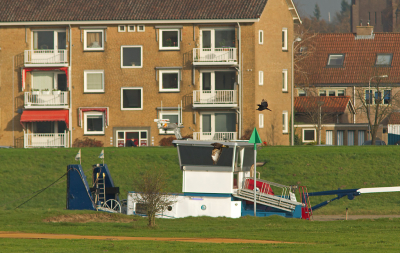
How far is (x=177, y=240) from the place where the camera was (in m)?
20.7

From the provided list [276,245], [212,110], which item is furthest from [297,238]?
[212,110]

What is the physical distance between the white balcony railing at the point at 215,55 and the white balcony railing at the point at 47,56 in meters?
11.4

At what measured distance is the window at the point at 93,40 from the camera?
55.3 metres

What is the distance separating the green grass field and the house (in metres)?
27.3

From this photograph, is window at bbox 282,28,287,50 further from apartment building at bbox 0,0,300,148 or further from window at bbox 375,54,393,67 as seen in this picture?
window at bbox 375,54,393,67

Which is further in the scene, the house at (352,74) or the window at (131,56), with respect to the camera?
the house at (352,74)

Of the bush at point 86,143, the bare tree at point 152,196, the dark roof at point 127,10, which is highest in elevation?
the dark roof at point 127,10

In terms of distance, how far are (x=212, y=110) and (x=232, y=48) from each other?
5.53 metres

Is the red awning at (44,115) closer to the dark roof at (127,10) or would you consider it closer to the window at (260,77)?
the dark roof at (127,10)

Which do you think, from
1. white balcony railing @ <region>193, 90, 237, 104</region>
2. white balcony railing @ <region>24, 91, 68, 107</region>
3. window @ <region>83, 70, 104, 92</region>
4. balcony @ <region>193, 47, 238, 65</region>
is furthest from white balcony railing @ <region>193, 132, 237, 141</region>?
white balcony railing @ <region>24, 91, 68, 107</region>

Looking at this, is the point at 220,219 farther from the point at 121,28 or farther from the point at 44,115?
the point at 121,28

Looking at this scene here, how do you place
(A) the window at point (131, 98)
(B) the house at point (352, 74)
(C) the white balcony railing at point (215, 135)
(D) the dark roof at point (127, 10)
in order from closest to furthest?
(C) the white balcony railing at point (215, 135) → (D) the dark roof at point (127, 10) → (A) the window at point (131, 98) → (B) the house at point (352, 74)

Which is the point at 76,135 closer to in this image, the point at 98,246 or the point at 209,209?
the point at 209,209

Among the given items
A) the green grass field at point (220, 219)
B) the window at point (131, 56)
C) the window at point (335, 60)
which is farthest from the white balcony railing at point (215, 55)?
the window at point (335, 60)
